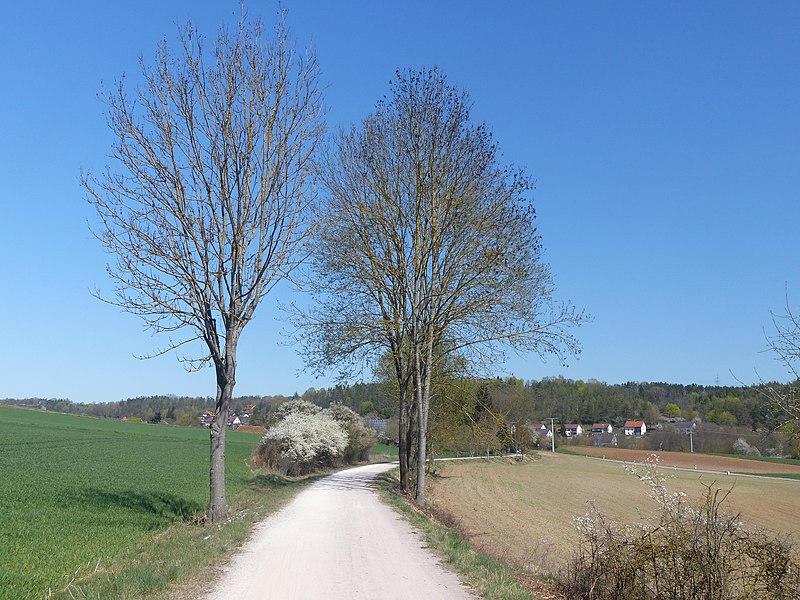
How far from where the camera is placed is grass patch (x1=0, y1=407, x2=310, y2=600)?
352 inches

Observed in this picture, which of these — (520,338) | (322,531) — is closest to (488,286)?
(520,338)

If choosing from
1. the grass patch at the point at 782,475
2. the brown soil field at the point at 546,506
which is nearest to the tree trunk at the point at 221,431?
the brown soil field at the point at 546,506

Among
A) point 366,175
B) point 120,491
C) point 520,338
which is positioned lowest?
point 120,491

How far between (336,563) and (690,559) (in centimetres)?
499

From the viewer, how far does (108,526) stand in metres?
14.0

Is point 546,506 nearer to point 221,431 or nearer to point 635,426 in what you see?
point 221,431

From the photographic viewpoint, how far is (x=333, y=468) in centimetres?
4547

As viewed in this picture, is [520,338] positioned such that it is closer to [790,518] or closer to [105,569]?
[105,569]

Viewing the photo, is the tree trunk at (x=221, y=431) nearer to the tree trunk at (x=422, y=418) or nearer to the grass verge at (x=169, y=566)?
the grass verge at (x=169, y=566)

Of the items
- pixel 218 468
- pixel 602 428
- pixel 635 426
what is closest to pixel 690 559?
pixel 218 468

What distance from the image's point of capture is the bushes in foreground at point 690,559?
291 inches

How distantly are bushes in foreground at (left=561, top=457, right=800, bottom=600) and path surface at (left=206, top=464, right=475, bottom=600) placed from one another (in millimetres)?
2044

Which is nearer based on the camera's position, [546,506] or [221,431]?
[221,431]

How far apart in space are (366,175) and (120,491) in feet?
42.6
